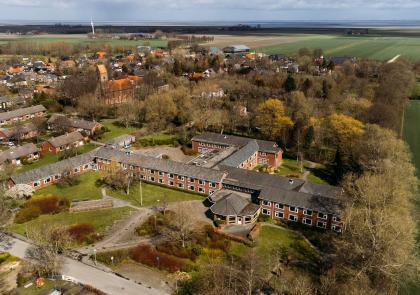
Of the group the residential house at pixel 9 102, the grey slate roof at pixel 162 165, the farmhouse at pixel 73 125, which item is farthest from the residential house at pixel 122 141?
the residential house at pixel 9 102

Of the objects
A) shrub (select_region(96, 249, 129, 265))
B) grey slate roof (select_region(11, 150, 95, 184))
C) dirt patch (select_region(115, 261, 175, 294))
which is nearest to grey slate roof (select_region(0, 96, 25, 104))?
grey slate roof (select_region(11, 150, 95, 184))

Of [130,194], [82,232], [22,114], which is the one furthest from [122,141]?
[22,114]

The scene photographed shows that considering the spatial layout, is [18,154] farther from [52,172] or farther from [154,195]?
[154,195]

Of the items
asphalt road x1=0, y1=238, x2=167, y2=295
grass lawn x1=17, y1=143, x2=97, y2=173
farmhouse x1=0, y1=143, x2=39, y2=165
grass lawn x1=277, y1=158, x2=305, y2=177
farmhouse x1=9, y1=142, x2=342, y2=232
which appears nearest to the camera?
asphalt road x1=0, y1=238, x2=167, y2=295

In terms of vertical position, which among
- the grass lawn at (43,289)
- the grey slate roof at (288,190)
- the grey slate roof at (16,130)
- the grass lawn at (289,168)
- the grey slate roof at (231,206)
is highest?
the grey slate roof at (16,130)

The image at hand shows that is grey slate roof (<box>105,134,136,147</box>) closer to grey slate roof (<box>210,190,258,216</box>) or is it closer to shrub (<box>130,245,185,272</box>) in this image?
grey slate roof (<box>210,190,258,216</box>)

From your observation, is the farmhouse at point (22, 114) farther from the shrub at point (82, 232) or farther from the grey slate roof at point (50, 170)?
the shrub at point (82, 232)
